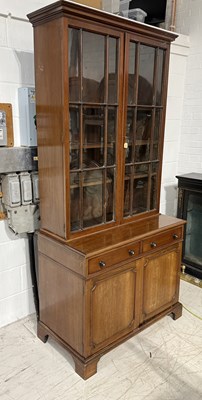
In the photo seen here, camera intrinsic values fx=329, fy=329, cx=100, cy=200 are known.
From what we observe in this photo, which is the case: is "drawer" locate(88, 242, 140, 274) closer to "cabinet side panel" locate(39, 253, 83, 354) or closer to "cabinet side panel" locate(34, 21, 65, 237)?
"cabinet side panel" locate(39, 253, 83, 354)

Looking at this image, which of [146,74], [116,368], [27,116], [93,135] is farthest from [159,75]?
[116,368]

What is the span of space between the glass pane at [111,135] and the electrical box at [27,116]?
0.52 m

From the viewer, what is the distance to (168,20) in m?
3.20

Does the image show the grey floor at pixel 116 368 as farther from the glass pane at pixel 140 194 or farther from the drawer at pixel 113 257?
the glass pane at pixel 140 194

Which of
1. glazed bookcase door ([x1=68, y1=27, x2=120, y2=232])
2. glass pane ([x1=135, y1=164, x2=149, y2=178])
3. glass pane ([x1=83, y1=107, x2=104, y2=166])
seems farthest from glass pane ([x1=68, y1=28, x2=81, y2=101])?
glass pane ([x1=135, y1=164, x2=149, y2=178])

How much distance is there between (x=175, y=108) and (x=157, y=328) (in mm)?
2094

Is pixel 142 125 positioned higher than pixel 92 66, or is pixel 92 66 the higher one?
pixel 92 66

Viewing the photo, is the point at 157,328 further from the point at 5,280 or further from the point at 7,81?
the point at 7,81

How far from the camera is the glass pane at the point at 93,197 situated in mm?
1985

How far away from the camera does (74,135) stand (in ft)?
6.03

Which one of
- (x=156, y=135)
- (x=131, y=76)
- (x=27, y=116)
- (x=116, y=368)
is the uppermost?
(x=131, y=76)

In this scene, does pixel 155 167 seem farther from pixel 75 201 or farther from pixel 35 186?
pixel 35 186

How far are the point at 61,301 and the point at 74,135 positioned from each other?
100cm

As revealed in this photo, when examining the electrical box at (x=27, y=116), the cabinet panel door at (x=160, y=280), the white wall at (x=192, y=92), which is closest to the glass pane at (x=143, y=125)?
the electrical box at (x=27, y=116)
